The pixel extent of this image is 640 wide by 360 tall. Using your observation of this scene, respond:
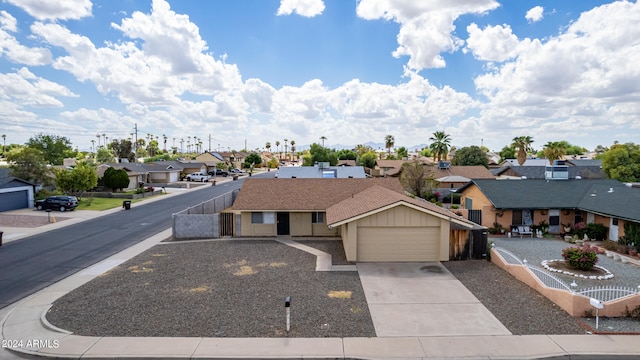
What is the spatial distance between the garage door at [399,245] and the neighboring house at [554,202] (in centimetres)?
924

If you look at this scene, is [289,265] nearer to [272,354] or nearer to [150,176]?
[272,354]

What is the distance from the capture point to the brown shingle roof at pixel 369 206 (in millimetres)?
19234

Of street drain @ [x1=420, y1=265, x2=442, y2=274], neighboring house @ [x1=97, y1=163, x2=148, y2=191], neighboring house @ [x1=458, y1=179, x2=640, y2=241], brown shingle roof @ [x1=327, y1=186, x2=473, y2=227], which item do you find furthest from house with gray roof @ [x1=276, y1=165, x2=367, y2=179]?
neighboring house @ [x1=97, y1=163, x2=148, y2=191]

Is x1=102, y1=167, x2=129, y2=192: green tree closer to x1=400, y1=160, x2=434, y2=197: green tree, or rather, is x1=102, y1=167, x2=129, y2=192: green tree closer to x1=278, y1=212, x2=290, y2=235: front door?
x1=278, y1=212, x2=290, y2=235: front door

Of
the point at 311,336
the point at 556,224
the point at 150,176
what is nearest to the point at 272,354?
the point at 311,336

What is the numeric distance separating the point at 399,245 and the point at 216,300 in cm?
1011

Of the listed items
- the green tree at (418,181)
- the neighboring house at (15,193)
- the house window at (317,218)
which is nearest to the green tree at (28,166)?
the neighboring house at (15,193)

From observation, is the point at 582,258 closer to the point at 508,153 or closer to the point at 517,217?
the point at 517,217

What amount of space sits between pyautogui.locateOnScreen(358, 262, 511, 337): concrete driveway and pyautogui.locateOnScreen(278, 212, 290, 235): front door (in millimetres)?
8260

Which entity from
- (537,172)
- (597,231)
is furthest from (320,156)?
(597,231)

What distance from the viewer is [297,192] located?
27.0m

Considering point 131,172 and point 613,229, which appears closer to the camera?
point 613,229

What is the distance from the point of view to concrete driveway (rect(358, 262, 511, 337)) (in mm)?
11867

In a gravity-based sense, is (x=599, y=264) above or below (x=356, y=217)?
below
